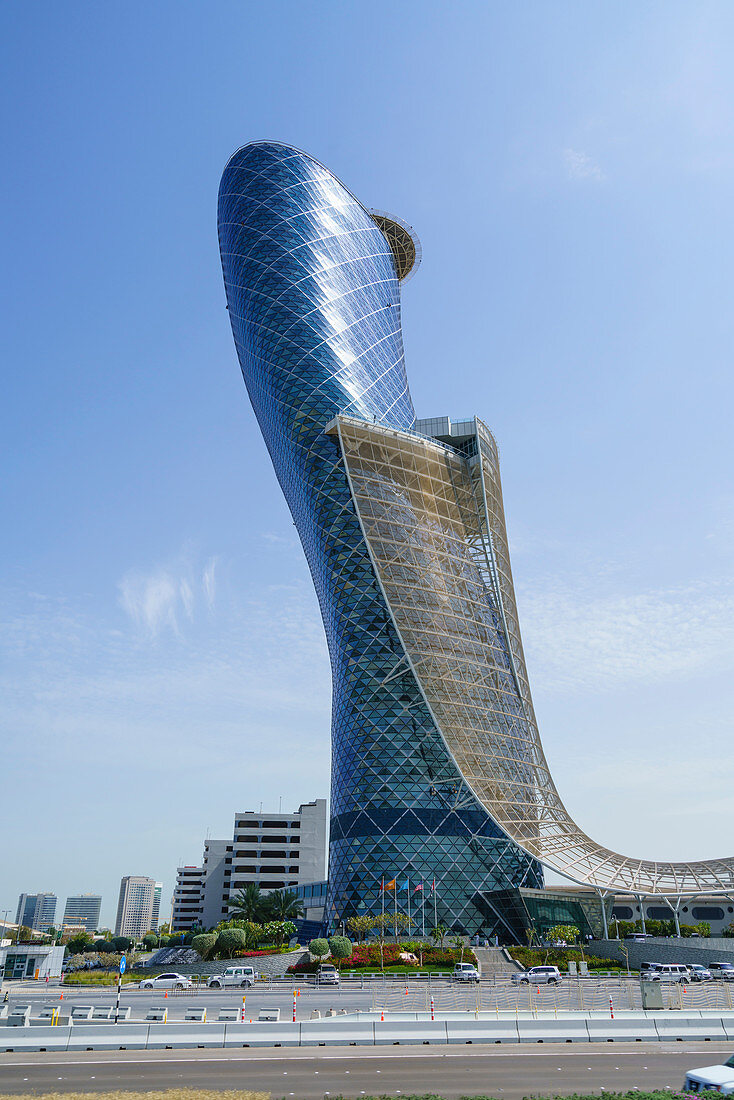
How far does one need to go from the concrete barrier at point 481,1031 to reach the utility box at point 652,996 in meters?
7.14

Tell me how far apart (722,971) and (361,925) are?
1056 inches

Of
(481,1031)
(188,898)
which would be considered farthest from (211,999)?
(188,898)

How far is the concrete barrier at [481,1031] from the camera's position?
26766mm

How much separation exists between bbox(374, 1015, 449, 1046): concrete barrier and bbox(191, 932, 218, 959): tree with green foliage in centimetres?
3890

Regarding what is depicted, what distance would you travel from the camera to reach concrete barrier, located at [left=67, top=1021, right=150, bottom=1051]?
25859 millimetres

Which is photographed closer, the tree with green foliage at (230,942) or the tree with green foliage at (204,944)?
the tree with green foliage at (204,944)

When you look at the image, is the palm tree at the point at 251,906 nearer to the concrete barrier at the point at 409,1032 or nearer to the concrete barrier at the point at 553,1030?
the concrete barrier at the point at 409,1032

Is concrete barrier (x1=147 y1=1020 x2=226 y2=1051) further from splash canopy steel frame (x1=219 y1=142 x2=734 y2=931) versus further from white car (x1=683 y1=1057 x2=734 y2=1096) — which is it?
splash canopy steel frame (x1=219 y1=142 x2=734 y2=931)

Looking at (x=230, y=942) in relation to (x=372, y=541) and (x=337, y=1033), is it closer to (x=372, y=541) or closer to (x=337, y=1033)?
(x=372, y=541)

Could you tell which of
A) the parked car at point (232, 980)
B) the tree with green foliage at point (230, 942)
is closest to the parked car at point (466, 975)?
the parked car at point (232, 980)

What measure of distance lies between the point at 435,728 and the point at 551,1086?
55.9 metres

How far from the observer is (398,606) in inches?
3063

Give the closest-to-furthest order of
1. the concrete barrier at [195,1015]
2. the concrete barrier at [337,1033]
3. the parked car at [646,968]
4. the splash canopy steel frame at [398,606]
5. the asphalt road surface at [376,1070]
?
the asphalt road surface at [376,1070] < the concrete barrier at [337,1033] < the concrete barrier at [195,1015] < the parked car at [646,968] < the splash canopy steel frame at [398,606]

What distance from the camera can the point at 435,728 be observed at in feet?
248
